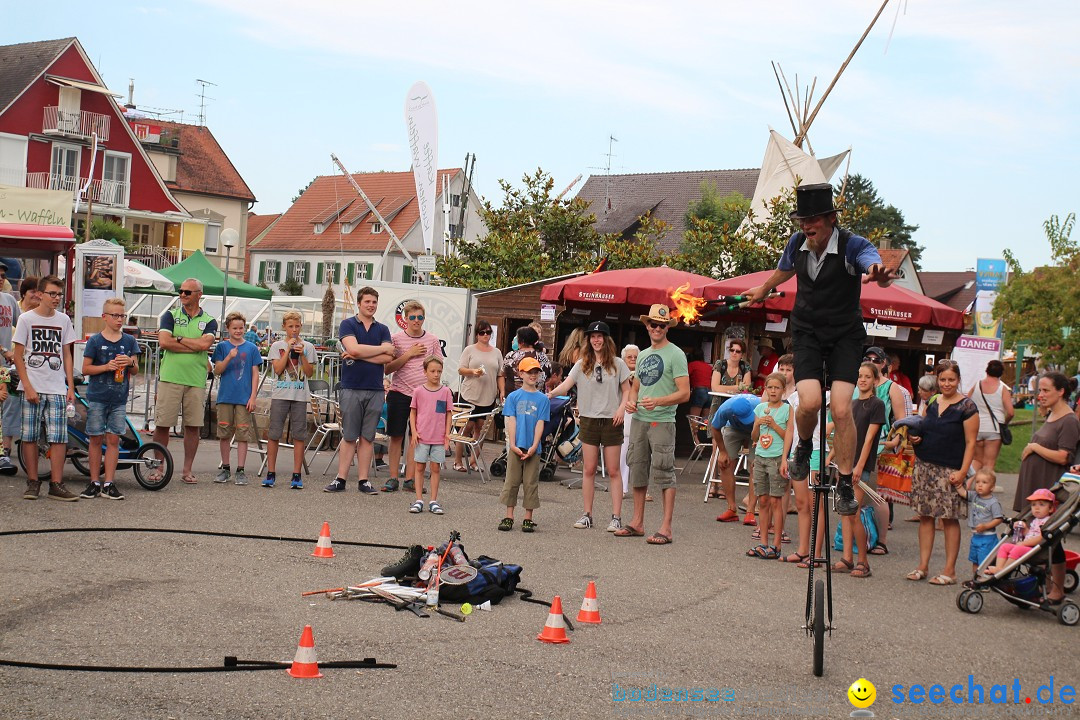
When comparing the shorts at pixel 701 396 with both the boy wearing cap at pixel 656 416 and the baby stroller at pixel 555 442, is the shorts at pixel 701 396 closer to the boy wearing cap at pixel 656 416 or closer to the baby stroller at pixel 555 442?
the baby stroller at pixel 555 442

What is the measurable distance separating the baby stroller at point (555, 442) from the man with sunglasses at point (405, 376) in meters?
2.26

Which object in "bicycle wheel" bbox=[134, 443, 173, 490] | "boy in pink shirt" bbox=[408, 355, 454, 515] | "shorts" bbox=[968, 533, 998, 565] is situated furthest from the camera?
"boy in pink shirt" bbox=[408, 355, 454, 515]

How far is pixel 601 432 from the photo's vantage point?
10953mm

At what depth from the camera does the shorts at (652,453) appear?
35.0ft

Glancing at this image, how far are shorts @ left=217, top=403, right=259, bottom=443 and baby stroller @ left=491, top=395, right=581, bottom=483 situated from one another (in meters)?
3.64

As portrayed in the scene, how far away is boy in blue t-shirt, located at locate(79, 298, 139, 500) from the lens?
35.8 ft

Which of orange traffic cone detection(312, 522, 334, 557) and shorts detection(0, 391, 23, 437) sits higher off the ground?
shorts detection(0, 391, 23, 437)

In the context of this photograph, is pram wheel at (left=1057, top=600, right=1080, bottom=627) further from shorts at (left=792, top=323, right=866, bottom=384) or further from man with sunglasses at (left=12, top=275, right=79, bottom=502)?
man with sunglasses at (left=12, top=275, right=79, bottom=502)

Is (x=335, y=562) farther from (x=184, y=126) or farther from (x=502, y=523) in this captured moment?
(x=184, y=126)

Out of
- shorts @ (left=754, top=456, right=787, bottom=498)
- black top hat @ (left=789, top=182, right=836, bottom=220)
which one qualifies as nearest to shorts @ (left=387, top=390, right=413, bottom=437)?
shorts @ (left=754, top=456, right=787, bottom=498)

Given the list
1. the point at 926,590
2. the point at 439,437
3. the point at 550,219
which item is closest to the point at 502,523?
the point at 439,437

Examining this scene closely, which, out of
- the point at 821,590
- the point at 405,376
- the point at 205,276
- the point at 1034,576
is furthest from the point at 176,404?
the point at 205,276

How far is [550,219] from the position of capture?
27859mm

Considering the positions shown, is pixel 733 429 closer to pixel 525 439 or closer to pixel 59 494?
pixel 525 439
